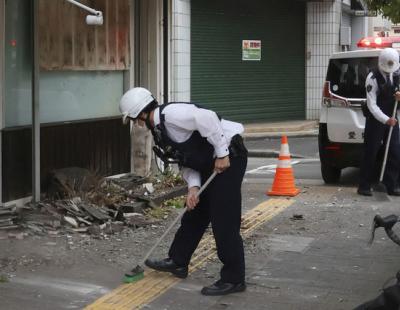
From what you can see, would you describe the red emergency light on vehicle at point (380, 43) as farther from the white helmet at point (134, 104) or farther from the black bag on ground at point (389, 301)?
the black bag on ground at point (389, 301)

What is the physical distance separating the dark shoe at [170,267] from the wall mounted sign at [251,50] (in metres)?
14.7

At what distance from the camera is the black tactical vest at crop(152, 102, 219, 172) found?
17.3 ft

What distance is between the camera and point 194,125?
204 inches

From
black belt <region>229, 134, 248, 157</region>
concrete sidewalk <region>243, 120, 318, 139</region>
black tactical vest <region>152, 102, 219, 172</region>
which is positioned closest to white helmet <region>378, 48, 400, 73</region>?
black belt <region>229, 134, 248, 157</region>

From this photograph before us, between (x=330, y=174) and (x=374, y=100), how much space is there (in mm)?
1849

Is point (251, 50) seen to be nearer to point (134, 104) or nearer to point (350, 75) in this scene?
point (350, 75)

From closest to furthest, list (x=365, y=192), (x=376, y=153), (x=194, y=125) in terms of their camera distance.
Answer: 1. (x=194, y=125)
2. (x=376, y=153)
3. (x=365, y=192)

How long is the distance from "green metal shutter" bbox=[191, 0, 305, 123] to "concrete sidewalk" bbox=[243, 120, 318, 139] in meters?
0.84

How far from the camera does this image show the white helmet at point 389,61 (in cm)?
910

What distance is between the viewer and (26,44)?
25.1ft

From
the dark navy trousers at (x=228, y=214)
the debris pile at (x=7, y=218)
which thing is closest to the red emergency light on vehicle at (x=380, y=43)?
the debris pile at (x=7, y=218)

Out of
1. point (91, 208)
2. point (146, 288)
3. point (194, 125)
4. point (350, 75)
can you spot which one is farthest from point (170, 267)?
point (350, 75)

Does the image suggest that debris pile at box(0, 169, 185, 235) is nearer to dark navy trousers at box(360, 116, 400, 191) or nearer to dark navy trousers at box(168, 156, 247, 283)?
dark navy trousers at box(168, 156, 247, 283)

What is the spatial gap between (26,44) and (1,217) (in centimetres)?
184
